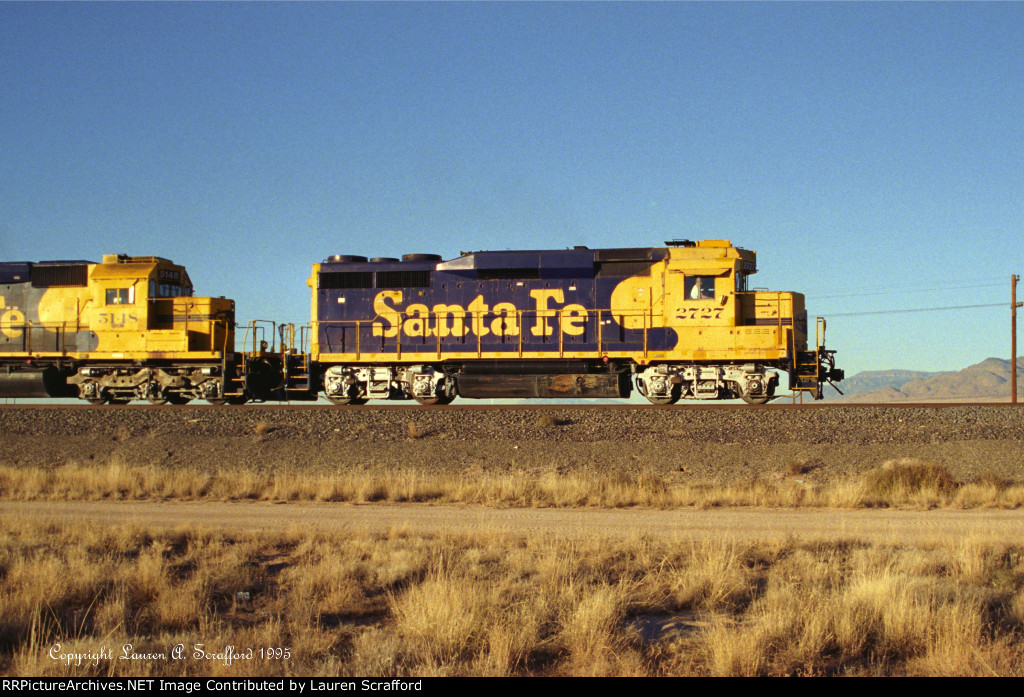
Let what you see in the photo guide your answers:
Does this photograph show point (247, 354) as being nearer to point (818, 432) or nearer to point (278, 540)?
point (278, 540)

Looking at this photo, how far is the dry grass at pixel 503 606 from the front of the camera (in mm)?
5926

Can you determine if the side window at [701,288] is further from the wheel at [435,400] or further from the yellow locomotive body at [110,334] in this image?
the yellow locomotive body at [110,334]

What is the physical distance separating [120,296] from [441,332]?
8459 mm

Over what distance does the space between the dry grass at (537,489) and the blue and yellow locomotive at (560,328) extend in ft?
18.4

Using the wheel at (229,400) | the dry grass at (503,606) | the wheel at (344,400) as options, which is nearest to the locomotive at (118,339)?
the wheel at (229,400)

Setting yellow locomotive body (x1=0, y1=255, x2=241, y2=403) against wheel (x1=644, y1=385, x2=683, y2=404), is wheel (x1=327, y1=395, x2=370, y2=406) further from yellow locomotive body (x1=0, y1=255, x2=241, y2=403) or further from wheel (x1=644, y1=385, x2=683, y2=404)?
wheel (x1=644, y1=385, x2=683, y2=404)

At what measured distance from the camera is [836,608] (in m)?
6.79

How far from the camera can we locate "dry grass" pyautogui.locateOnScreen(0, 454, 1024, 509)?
12.6 meters

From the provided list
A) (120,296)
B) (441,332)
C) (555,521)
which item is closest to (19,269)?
(120,296)

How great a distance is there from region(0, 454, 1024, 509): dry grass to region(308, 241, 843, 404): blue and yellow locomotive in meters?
5.62

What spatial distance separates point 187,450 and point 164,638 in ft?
35.1

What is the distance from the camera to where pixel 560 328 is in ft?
67.6

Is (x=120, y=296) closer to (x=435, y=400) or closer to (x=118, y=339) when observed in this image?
(x=118, y=339)

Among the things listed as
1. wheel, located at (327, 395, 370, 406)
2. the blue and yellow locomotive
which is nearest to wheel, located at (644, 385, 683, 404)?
the blue and yellow locomotive
